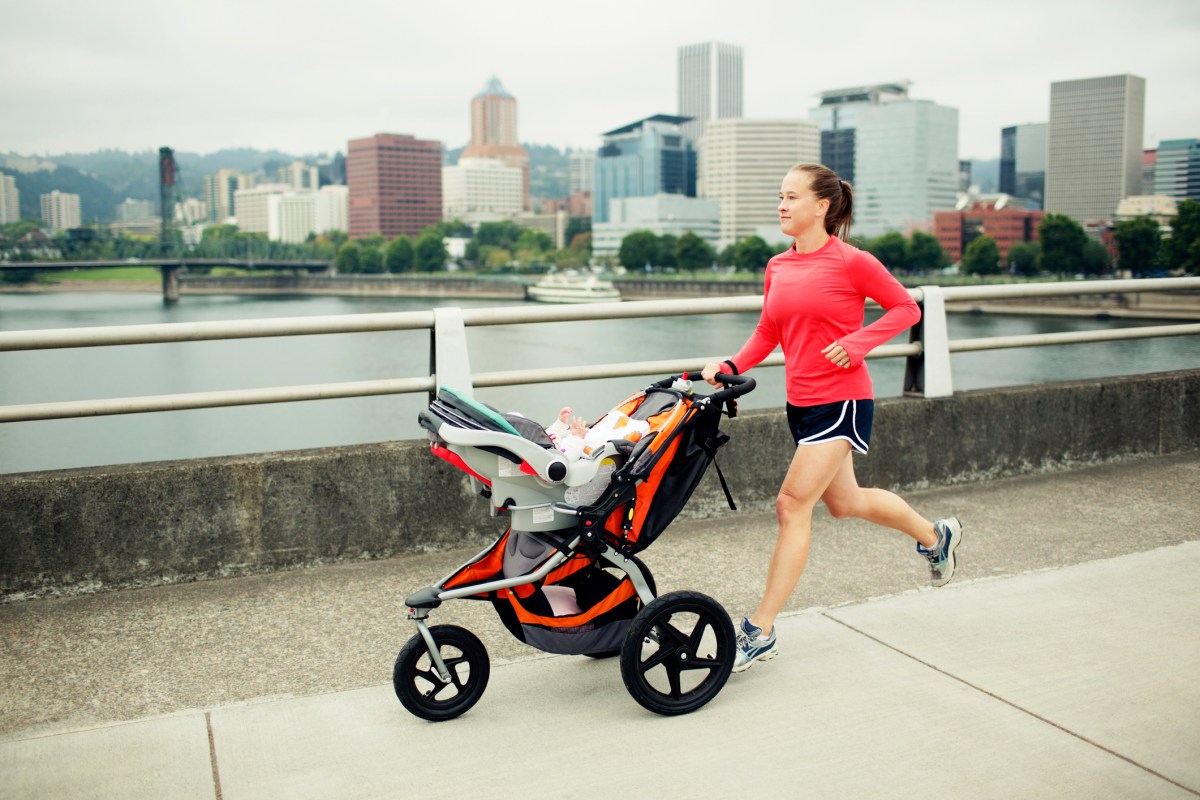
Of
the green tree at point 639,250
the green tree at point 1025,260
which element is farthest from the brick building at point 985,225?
the green tree at point 639,250

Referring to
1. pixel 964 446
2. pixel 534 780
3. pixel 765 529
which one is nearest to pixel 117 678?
pixel 534 780

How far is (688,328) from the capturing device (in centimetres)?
5400

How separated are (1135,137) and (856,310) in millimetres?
202026

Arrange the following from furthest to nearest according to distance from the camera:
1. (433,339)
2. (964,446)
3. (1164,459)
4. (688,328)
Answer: (688,328) < (1164,459) < (964,446) < (433,339)

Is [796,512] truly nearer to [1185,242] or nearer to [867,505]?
[867,505]

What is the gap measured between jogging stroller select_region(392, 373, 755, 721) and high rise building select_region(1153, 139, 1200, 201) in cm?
10117

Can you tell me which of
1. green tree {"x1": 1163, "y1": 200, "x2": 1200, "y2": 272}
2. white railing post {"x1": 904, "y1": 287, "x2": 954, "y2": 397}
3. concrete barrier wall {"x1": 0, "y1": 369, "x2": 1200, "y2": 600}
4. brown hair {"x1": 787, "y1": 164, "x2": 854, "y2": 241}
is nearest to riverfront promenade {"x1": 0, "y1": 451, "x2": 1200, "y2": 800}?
concrete barrier wall {"x1": 0, "y1": 369, "x2": 1200, "y2": 600}

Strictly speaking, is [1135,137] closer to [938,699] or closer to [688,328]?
[688,328]

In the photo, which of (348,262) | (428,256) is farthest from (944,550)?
(428,256)

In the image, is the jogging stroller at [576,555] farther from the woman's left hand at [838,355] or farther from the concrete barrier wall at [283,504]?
the concrete barrier wall at [283,504]

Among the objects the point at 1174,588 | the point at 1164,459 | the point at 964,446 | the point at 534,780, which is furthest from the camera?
the point at 1164,459

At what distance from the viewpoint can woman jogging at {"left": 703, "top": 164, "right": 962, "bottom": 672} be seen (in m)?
3.22

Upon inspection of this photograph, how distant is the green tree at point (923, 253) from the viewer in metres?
107

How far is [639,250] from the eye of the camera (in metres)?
125
